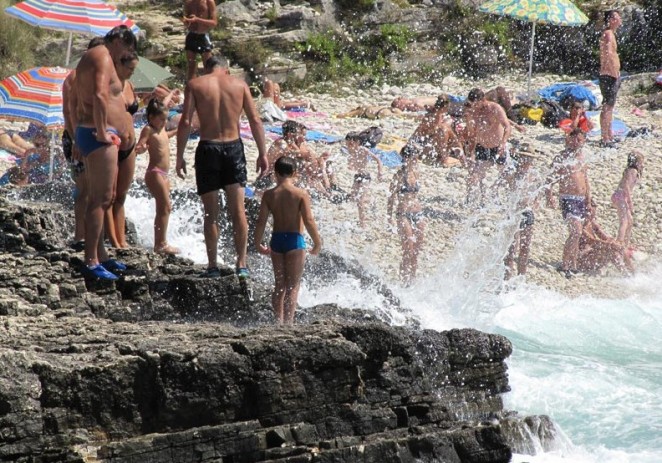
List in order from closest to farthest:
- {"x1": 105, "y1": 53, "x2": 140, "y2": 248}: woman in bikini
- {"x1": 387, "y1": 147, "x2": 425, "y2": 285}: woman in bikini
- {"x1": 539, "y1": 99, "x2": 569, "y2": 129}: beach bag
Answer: {"x1": 105, "y1": 53, "x2": 140, "y2": 248}: woman in bikini
{"x1": 387, "y1": 147, "x2": 425, "y2": 285}: woman in bikini
{"x1": 539, "y1": 99, "x2": 569, "y2": 129}: beach bag

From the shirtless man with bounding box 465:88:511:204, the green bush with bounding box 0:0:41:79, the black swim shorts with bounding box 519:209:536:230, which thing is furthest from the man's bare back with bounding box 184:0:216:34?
the green bush with bounding box 0:0:41:79

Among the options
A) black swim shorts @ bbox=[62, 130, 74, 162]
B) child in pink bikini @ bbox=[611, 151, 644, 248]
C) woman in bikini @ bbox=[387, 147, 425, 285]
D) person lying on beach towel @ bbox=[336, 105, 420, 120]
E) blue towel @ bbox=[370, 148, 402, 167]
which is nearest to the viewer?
black swim shorts @ bbox=[62, 130, 74, 162]

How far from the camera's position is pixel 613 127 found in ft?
59.9

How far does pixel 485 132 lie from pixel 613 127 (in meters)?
4.42

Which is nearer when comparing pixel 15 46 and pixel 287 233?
pixel 287 233

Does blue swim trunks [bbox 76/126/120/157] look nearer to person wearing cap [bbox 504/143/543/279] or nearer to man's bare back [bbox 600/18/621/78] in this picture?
person wearing cap [bbox 504/143/543/279]

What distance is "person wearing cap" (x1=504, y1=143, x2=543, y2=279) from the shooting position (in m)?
13.6

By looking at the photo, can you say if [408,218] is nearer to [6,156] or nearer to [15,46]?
[6,156]

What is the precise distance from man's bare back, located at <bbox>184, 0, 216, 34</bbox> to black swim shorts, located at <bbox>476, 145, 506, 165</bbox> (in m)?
3.32

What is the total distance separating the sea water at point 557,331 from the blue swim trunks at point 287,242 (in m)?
1.85

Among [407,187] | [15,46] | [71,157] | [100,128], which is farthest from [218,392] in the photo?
[15,46]

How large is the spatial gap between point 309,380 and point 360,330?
0.43 m

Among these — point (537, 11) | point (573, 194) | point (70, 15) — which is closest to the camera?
point (70, 15)

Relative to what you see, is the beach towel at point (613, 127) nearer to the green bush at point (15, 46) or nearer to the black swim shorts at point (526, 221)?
the black swim shorts at point (526, 221)
